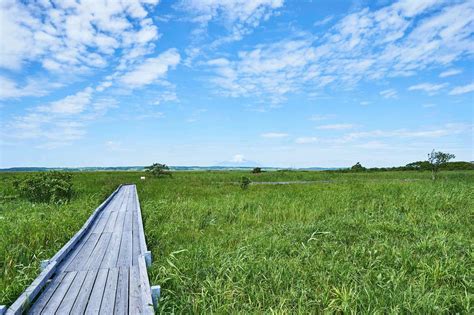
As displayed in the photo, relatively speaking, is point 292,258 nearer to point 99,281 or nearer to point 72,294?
point 99,281

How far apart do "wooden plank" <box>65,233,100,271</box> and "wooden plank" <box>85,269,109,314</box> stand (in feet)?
1.66

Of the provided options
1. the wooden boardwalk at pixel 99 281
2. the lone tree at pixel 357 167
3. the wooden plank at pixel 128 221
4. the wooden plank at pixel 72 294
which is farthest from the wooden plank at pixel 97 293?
the lone tree at pixel 357 167

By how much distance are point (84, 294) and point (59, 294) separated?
314mm

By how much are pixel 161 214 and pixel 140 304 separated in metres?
6.24

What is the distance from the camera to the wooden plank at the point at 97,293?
11.0 ft

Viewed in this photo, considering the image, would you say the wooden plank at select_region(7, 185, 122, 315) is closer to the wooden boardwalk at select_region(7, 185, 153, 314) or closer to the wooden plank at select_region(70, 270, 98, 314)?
the wooden boardwalk at select_region(7, 185, 153, 314)

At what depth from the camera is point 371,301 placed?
12.9 feet

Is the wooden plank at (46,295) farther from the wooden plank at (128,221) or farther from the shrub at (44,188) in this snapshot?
the shrub at (44,188)

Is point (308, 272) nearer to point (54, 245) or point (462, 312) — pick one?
point (462, 312)

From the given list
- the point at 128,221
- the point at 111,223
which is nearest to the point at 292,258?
the point at 128,221

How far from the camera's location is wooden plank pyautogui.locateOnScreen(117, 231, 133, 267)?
4.90 m

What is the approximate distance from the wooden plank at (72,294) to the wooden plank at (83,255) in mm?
306

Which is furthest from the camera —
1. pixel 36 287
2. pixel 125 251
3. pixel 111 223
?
pixel 111 223

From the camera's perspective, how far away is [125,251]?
5.50 metres
